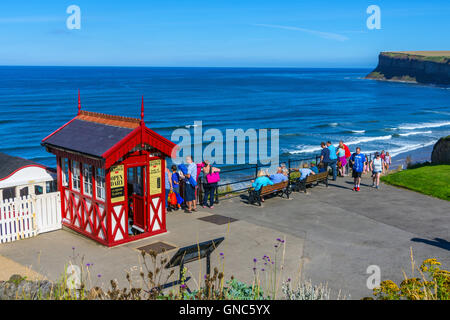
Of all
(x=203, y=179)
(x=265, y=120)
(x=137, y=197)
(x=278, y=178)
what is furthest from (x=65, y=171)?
(x=265, y=120)

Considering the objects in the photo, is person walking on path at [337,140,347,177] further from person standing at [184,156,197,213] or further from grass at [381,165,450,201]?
person standing at [184,156,197,213]

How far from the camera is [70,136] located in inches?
482

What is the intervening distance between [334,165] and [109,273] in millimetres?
11580

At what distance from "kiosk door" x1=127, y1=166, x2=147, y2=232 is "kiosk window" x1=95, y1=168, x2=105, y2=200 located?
1080mm

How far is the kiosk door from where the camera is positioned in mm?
11977

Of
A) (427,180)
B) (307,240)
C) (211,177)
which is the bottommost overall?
(307,240)

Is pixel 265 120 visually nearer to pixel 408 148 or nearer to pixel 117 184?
pixel 408 148

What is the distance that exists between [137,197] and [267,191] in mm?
4727

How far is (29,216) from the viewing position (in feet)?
39.0

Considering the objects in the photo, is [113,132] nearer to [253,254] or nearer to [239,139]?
[253,254]

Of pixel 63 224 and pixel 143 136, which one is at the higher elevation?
pixel 143 136

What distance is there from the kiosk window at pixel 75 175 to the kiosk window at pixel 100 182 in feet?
2.81

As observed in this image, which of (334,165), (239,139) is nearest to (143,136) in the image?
(334,165)

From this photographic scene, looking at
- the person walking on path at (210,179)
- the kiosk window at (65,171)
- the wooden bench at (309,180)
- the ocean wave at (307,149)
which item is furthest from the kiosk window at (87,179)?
the ocean wave at (307,149)
